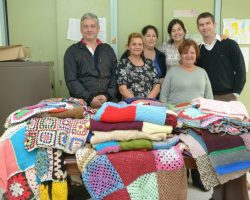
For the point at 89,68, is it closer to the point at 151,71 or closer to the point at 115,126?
the point at 151,71

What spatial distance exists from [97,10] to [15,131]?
6.98 feet

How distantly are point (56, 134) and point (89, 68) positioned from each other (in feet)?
4.29

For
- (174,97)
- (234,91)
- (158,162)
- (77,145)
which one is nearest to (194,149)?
(158,162)

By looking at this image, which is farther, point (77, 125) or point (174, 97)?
point (174, 97)

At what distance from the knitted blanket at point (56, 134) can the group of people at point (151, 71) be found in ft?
3.44

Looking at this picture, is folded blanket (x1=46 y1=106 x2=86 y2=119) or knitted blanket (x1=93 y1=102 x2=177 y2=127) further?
folded blanket (x1=46 y1=106 x2=86 y2=119)

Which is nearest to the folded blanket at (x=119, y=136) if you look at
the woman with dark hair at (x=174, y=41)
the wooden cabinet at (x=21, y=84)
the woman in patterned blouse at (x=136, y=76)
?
the woman in patterned blouse at (x=136, y=76)

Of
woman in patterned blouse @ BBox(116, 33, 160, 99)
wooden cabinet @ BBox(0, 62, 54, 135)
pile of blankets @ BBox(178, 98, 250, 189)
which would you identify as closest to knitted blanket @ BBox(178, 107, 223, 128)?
pile of blankets @ BBox(178, 98, 250, 189)

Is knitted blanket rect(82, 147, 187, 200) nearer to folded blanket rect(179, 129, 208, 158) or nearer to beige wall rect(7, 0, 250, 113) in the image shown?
folded blanket rect(179, 129, 208, 158)

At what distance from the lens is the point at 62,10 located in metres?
3.00

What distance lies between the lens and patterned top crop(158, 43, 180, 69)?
270 cm

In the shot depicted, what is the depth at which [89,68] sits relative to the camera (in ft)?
7.98

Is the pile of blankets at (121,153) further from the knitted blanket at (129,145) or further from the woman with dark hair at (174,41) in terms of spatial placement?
the woman with dark hair at (174,41)

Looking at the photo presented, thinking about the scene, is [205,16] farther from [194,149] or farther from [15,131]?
[15,131]
